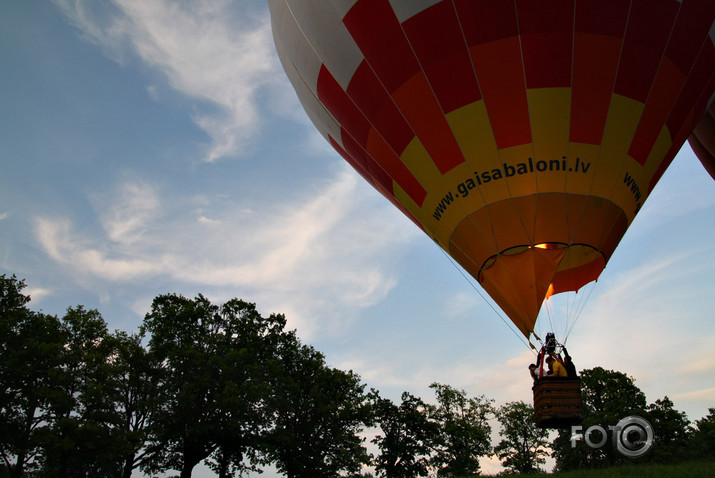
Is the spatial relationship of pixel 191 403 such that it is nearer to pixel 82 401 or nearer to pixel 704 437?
pixel 82 401

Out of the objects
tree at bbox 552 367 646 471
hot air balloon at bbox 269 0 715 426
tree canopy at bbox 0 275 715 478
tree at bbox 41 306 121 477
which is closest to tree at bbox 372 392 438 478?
tree canopy at bbox 0 275 715 478

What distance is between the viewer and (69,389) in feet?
61.0

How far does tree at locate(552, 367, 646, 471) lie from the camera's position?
31562 mm

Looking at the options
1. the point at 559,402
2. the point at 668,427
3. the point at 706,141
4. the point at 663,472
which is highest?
the point at 706,141

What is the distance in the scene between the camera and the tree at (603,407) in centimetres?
3156

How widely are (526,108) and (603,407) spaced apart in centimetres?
3162

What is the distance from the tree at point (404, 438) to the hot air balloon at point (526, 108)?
85.4 ft

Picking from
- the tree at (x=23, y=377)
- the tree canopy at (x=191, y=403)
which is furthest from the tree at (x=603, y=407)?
the tree at (x=23, y=377)

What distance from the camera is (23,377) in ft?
58.9

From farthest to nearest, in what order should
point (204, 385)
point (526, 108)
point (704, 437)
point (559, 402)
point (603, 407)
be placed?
point (603, 407)
point (704, 437)
point (204, 385)
point (526, 108)
point (559, 402)

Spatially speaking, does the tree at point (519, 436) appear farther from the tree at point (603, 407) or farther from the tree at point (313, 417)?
the tree at point (313, 417)

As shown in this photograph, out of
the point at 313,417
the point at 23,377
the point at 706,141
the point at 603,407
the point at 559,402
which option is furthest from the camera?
the point at 603,407

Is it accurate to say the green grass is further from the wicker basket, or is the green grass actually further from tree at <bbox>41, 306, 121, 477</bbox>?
tree at <bbox>41, 306, 121, 477</bbox>

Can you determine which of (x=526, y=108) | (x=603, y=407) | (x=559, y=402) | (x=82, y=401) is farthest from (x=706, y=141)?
(x=603, y=407)
